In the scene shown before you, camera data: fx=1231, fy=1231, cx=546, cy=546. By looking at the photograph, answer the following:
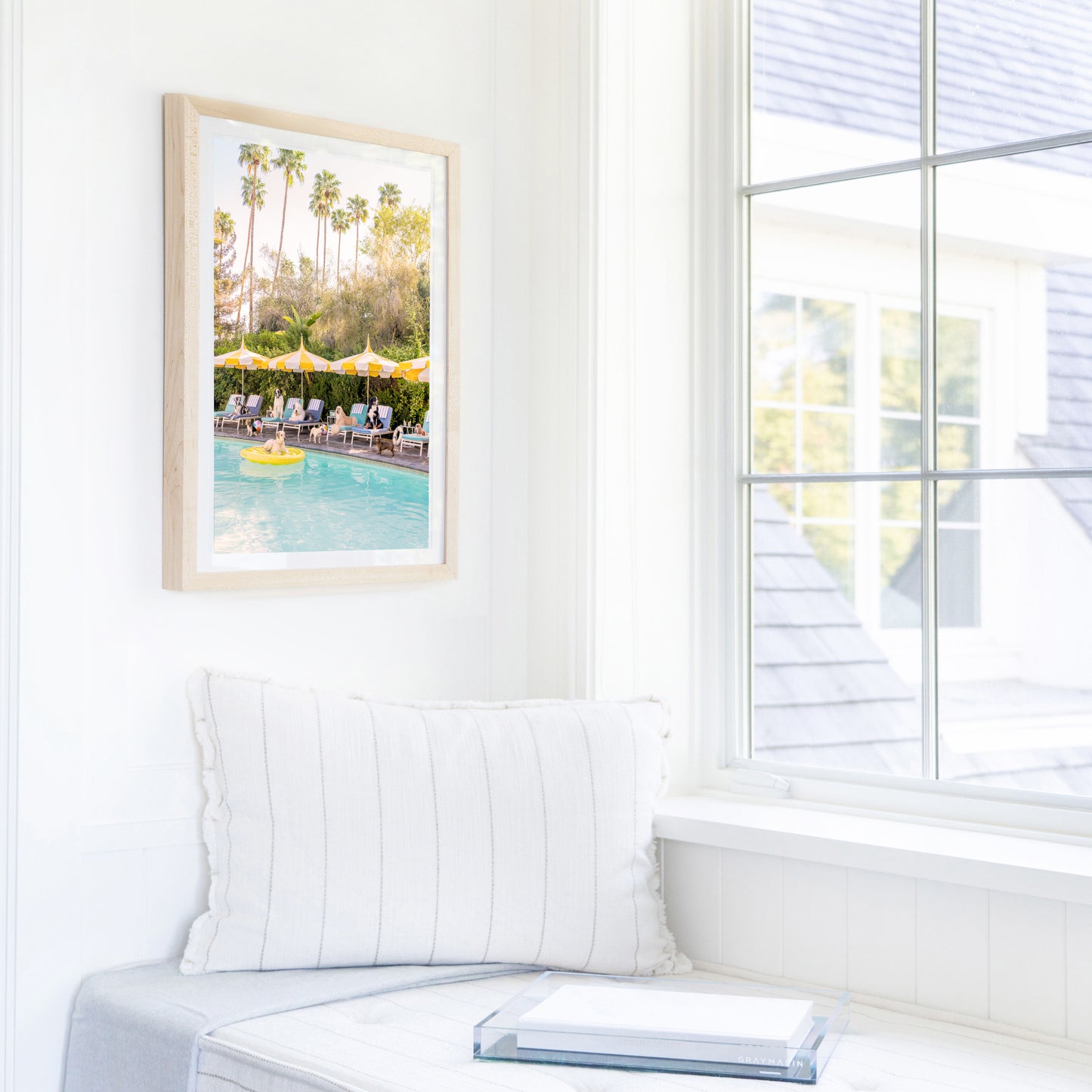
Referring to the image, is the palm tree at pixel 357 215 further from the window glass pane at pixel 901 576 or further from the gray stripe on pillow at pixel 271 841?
the window glass pane at pixel 901 576

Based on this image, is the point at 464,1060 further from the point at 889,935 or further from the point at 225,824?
the point at 889,935

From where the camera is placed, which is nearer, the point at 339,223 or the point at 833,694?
the point at 339,223

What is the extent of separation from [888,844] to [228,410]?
1.24m

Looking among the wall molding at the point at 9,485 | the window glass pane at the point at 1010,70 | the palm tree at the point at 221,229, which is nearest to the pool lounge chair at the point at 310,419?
the palm tree at the point at 221,229

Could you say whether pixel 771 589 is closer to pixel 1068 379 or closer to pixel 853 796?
pixel 853 796

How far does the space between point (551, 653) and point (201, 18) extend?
1240mm

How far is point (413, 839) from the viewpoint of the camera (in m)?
1.90

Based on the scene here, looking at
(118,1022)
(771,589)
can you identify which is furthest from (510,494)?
(118,1022)

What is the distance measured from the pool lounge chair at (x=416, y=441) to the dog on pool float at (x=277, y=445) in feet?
0.71

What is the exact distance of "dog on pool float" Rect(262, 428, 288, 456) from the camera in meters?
2.04

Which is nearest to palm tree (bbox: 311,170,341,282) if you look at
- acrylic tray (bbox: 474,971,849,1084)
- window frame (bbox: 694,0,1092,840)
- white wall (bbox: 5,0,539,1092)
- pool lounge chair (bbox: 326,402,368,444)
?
white wall (bbox: 5,0,539,1092)

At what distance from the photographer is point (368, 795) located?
1.89m

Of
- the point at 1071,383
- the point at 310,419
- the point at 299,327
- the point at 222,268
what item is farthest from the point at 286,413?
the point at 1071,383

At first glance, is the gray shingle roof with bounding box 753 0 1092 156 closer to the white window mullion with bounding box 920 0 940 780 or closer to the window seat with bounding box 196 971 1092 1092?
the white window mullion with bounding box 920 0 940 780
